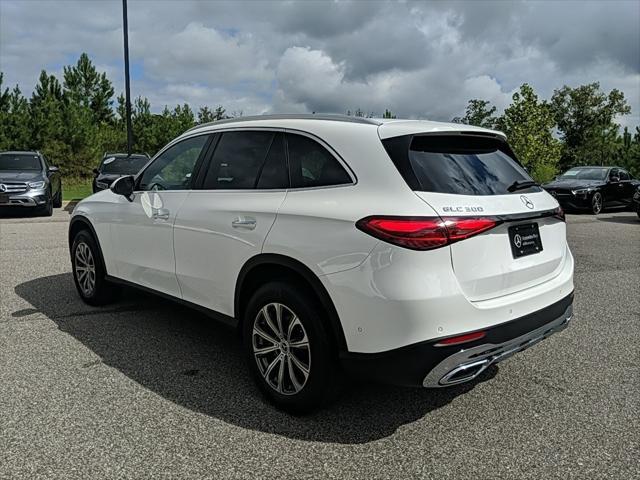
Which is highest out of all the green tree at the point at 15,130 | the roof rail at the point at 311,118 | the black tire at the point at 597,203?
the green tree at the point at 15,130

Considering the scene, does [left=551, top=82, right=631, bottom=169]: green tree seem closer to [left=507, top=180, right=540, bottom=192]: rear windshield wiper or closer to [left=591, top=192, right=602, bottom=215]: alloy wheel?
[left=591, top=192, right=602, bottom=215]: alloy wheel

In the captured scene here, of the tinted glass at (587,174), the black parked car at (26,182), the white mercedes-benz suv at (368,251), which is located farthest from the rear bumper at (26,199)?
the tinted glass at (587,174)

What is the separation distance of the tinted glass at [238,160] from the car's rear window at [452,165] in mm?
981

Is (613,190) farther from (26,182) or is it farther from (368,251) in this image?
(368,251)

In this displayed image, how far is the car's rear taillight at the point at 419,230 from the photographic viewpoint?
2.71 meters

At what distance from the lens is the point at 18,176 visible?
13867mm

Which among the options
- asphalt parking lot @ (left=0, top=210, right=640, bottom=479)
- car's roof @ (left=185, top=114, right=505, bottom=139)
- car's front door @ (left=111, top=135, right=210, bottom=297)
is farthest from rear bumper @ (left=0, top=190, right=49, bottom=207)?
car's roof @ (left=185, top=114, right=505, bottom=139)

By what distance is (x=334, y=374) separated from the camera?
121 inches

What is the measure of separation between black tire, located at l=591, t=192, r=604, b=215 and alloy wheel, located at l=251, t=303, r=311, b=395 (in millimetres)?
15941

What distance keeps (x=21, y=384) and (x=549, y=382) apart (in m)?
3.46

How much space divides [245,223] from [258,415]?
114cm

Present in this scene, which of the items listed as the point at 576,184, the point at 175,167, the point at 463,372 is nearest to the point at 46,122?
the point at 576,184

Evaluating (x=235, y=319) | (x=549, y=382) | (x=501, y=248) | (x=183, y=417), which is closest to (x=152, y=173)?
(x=235, y=319)

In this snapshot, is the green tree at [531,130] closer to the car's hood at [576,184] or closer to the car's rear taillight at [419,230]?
the car's hood at [576,184]
